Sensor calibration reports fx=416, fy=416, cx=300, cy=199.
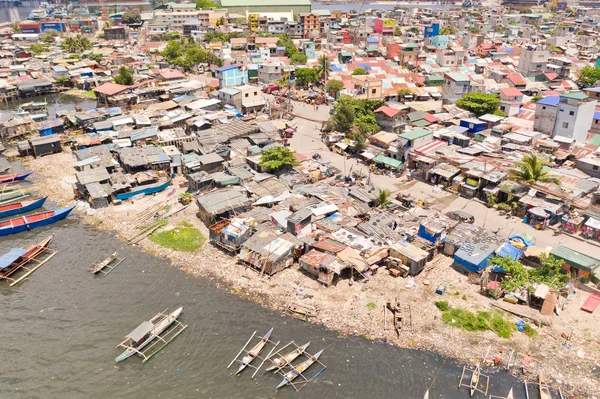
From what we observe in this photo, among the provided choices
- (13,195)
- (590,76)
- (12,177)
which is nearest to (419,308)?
(13,195)

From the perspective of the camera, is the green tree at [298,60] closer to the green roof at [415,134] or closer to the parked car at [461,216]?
the green roof at [415,134]

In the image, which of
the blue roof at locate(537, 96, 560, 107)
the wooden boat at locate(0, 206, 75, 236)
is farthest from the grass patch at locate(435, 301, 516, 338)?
the wooden boat at locate(0, 206, 75, 236)

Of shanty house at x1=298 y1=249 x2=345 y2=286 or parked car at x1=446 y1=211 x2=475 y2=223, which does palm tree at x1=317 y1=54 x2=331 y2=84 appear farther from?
shanty house at x1=298 y1=249 x2=345 y2=286

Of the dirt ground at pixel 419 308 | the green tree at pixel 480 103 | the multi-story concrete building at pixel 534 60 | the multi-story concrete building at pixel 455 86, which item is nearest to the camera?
the dirt ground at pixel 419 308

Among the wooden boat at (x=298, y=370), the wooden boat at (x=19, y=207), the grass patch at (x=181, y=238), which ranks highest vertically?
the wooden boat at (x=19, y=207)

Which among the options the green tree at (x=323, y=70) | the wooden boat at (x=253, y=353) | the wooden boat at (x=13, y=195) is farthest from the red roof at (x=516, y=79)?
the wooden boat at (x=13, y=195)

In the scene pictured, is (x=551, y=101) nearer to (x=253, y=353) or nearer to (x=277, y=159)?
(x=277, y=159)
